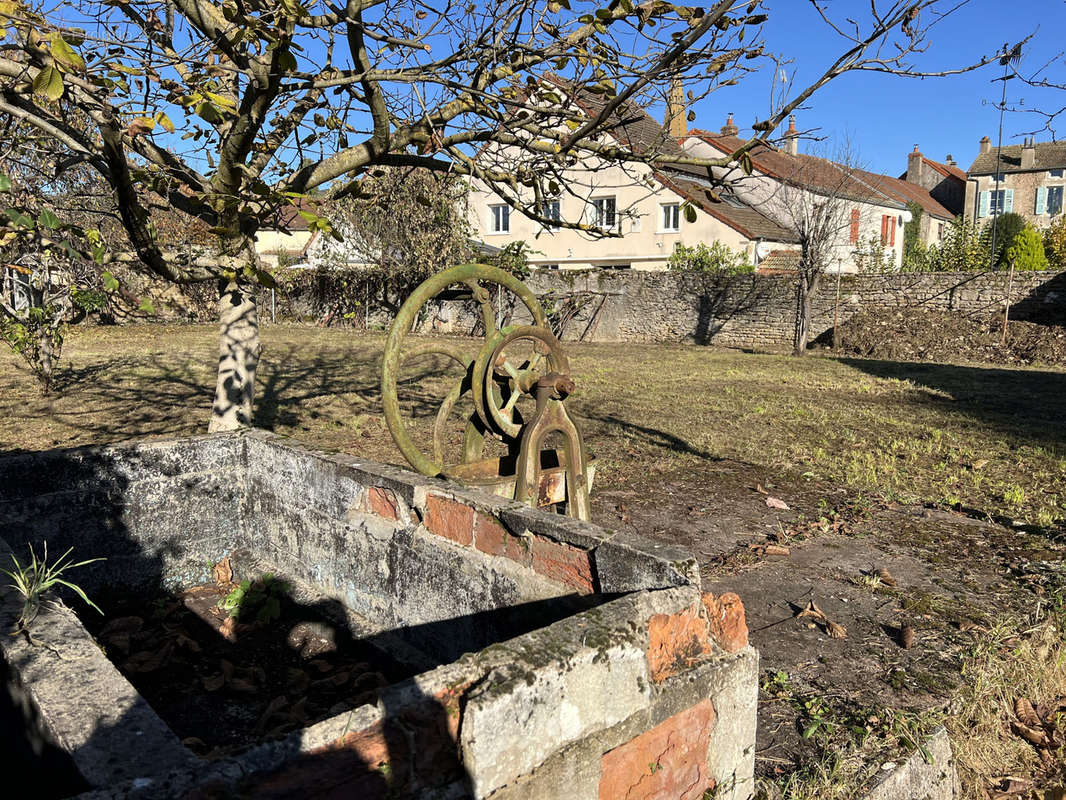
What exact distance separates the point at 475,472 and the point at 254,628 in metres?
1.32

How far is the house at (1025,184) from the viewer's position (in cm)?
4056

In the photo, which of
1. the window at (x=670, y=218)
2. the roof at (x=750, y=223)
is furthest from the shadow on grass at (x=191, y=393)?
the window at (x=670, y=218)

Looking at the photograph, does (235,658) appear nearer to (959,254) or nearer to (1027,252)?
(959,254)

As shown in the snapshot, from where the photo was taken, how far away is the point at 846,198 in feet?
67.7

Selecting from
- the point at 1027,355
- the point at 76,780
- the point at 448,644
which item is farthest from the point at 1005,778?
the point at 1027,355


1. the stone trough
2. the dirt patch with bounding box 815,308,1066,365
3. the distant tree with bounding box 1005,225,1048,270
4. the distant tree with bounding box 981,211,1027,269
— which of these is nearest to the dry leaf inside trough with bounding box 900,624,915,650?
the stone trough

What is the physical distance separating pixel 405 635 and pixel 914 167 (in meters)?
51.8

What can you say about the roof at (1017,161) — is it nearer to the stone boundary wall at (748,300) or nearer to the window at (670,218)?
the window at (670,218)

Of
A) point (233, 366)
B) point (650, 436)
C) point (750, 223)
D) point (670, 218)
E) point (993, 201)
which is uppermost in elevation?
point (993, 201)

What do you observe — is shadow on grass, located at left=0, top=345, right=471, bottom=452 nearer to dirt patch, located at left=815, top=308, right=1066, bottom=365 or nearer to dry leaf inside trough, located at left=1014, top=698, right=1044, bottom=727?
dry leaf inside trough, located at left=1014, top=698, right=1044, bottom=727

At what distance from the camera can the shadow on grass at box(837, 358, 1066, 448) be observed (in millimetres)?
8977

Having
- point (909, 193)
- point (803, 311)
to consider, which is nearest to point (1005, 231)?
point (909, 193)

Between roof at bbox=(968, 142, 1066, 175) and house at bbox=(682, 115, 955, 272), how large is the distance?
303 cm

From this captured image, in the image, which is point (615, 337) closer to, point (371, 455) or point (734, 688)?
point (371, 455)
